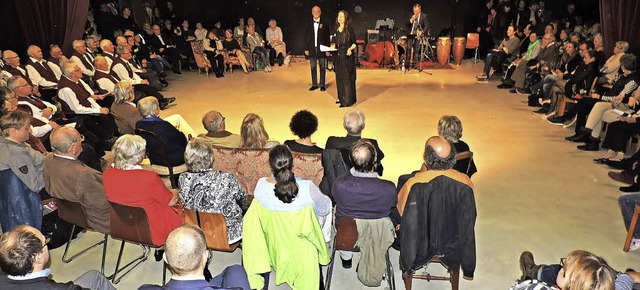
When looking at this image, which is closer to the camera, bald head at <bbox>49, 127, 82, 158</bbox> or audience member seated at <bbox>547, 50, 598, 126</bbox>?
bald head at <bbox>49, 127, 82, 158</bbox>

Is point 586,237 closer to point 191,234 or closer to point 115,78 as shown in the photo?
point 191,234

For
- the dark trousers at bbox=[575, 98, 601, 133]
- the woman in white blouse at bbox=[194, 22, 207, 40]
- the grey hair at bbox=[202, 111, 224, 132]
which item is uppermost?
the woman in white blouse at bbox=[194, 22, 207, 40]

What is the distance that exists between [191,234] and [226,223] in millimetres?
1144

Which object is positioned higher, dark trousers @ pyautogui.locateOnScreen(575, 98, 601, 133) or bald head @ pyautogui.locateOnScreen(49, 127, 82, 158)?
bald head @ pyautogui.locateOnScreen(49, 127, 82, 158)

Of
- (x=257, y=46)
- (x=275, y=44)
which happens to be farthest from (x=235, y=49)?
(x=275, y=44)

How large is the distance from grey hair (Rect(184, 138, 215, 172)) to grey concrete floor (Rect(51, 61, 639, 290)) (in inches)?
38.0

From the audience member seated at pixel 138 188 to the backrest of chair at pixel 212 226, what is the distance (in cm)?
19

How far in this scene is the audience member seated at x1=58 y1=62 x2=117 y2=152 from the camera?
19.9 ft

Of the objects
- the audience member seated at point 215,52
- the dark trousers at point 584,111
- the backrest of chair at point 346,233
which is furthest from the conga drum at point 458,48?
the backrest of chair at point 346,233

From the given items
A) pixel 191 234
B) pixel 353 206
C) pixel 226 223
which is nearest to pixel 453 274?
pixel 353 206

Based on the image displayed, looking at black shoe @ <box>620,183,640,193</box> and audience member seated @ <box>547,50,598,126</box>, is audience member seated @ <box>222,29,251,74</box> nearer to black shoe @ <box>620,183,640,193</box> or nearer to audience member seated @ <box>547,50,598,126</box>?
audience member seated @ <box>547,50,598,126</box>

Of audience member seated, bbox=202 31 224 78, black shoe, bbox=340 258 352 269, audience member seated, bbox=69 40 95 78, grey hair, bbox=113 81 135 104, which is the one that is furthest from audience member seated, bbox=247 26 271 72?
black shoe, bbox=340 258 352 269

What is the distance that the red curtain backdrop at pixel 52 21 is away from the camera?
7094 mm

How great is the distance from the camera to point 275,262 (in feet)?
10.0
